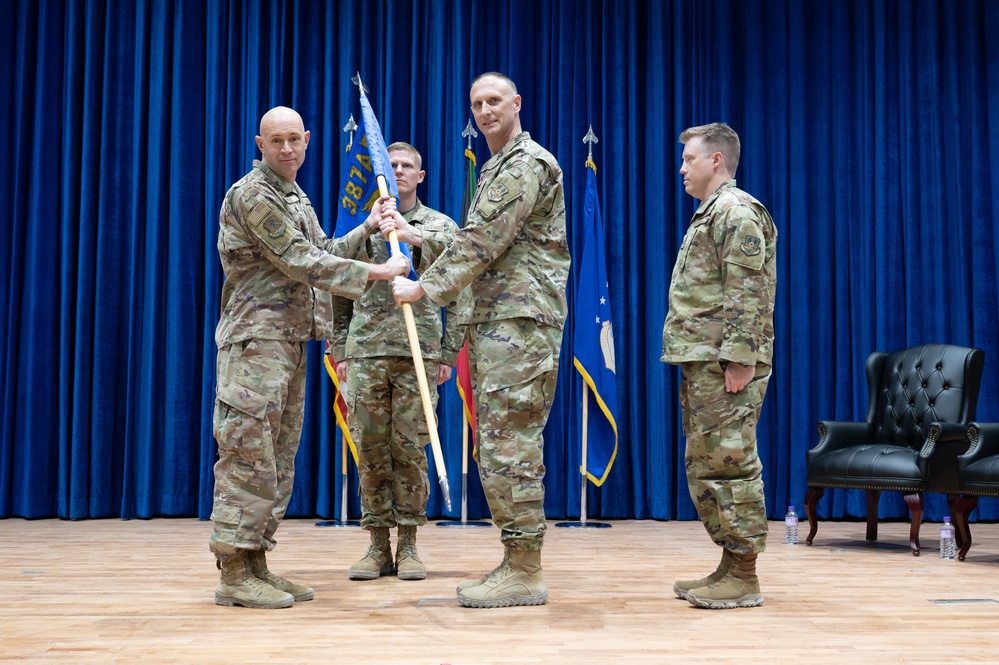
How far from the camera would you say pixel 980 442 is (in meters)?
4.27

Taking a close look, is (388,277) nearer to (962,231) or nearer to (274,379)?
(274,379)

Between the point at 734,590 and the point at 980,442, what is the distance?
2064mm

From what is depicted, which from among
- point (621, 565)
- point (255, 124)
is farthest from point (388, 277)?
point (255, 124)

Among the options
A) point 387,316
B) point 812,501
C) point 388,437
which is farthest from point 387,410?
point 812,501

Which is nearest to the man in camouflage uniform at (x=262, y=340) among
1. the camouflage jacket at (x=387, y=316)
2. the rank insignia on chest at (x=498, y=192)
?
the rank insignia on chest at (x=498, y=192)

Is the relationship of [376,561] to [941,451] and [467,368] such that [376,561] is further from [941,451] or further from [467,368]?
[941,451]

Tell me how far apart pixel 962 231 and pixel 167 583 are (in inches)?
205

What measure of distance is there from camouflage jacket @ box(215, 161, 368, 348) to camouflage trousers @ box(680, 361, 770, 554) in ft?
3.75

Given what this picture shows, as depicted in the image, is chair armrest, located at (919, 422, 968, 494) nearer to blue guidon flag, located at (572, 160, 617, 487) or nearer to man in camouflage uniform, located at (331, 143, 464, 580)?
blue guidon flag, located at (572, 160, 617, 487)

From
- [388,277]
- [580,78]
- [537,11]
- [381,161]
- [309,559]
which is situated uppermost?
[537,11]

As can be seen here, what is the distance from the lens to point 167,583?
3.32m

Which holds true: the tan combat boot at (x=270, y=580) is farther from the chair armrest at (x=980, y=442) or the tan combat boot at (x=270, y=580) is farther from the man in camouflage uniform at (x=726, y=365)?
the chair armrest at (x=980, y=442)

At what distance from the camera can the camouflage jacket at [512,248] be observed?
2834mm

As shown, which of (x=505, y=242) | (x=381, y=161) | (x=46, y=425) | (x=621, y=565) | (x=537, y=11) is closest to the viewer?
(x=505, y=242)
